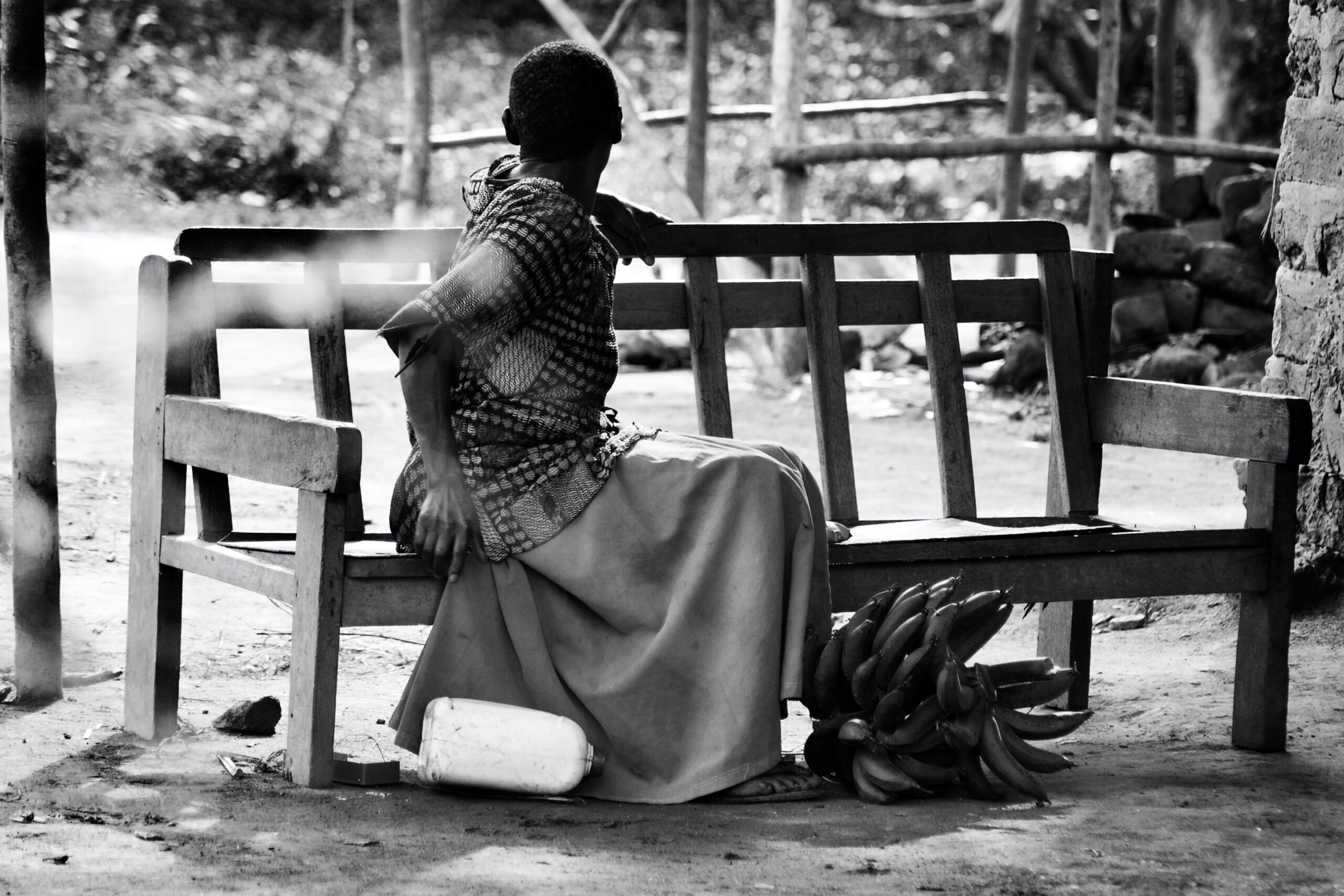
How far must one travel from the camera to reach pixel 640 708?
2.86 m

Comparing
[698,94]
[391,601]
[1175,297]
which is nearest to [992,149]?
[1175,297]

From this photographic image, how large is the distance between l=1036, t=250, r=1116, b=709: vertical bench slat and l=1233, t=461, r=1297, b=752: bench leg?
448 millimetres

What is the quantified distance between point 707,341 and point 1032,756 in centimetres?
124

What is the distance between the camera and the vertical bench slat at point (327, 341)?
332 centimetres

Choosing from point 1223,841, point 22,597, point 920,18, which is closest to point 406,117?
point 22,597

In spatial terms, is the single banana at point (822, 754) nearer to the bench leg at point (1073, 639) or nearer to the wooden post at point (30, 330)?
the bench leg at point (1073, 639)

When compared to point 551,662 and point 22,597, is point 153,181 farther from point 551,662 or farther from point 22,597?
point 551,662

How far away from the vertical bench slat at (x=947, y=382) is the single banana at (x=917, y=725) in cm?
95

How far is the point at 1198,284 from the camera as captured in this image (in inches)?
395

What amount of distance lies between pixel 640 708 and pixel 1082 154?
52.9ft

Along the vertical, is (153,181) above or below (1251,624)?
above

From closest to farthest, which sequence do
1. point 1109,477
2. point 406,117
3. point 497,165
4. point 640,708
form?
point 640,708 < point 497,165 < point 1109,477 < point 406,117

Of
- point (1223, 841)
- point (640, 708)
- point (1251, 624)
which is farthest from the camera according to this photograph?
point (1251, 624)

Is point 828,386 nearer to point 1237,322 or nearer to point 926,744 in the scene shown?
point 926,744
